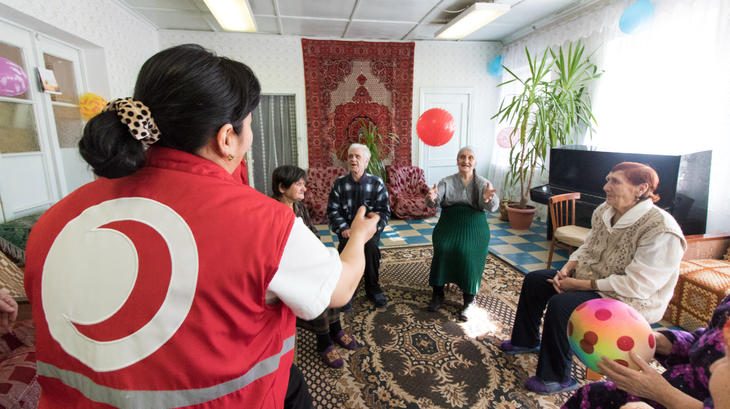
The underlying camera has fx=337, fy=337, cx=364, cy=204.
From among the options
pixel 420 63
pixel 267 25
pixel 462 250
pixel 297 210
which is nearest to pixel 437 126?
pixel 462 250

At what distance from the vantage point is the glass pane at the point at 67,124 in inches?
132

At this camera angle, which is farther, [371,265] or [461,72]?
[461,72]

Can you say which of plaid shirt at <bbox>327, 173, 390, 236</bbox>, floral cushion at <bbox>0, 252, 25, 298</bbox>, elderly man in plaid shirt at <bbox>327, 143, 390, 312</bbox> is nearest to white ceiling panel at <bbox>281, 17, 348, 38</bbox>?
elderly man in plaid shirt at <bbox>327, 143, 390, 312</bbox>

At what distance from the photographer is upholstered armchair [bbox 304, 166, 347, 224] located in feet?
17.8

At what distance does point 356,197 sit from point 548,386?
178cm

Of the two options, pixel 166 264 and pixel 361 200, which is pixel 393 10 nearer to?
pixel 361 200

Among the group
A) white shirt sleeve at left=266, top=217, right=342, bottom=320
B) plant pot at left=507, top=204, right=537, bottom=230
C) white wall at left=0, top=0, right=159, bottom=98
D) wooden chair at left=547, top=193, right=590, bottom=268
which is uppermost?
white wall at left=0, top=0, right=159, bottom=98

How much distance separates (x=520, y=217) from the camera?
4.86 metres

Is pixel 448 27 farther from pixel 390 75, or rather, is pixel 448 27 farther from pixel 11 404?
pixel 11 404

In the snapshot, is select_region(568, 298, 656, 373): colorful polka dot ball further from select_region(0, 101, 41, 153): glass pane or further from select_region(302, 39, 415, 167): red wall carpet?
select_region(302, 39, 415, 167): red wall carpet

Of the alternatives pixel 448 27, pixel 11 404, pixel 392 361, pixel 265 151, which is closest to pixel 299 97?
pixel 265 151

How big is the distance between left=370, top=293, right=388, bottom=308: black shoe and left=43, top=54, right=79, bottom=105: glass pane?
11.8 feet

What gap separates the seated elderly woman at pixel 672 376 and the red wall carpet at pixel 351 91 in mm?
5026

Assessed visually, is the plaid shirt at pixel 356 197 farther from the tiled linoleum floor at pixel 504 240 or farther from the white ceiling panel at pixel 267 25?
the white ceiling panel at pixel 267 25
